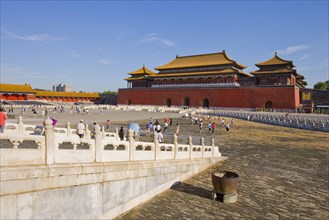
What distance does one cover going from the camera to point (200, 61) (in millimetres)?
57750

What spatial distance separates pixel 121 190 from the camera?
6.77m

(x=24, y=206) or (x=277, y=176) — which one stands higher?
(x=24, y=206)

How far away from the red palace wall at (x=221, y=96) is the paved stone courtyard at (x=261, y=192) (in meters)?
32.0

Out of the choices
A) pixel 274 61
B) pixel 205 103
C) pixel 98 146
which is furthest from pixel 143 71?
pixel 98 146

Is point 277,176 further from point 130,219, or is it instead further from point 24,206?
point 24,206

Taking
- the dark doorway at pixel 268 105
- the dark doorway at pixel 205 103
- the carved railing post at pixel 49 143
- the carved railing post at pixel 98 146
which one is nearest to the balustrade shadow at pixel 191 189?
the carved railing post at pixel 98 146

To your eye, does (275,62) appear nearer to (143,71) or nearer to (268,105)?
(268,105)

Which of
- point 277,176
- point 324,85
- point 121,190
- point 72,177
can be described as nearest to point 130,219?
point 121,190

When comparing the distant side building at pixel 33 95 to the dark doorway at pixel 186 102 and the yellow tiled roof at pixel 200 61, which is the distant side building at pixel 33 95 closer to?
the yellow tiled roof at pixel 200 61

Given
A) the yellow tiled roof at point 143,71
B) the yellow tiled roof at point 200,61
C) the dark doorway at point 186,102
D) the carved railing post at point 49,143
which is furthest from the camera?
the yellow tiled roof at point 143,71

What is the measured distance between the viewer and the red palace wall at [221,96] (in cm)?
4397

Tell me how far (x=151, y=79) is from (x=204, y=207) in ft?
189

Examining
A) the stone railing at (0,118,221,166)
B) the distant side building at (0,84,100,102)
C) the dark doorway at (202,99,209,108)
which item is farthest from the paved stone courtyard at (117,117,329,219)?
the distant side building at (0,84,100,102)

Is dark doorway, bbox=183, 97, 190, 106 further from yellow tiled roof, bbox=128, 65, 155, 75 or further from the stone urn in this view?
the stone urn
